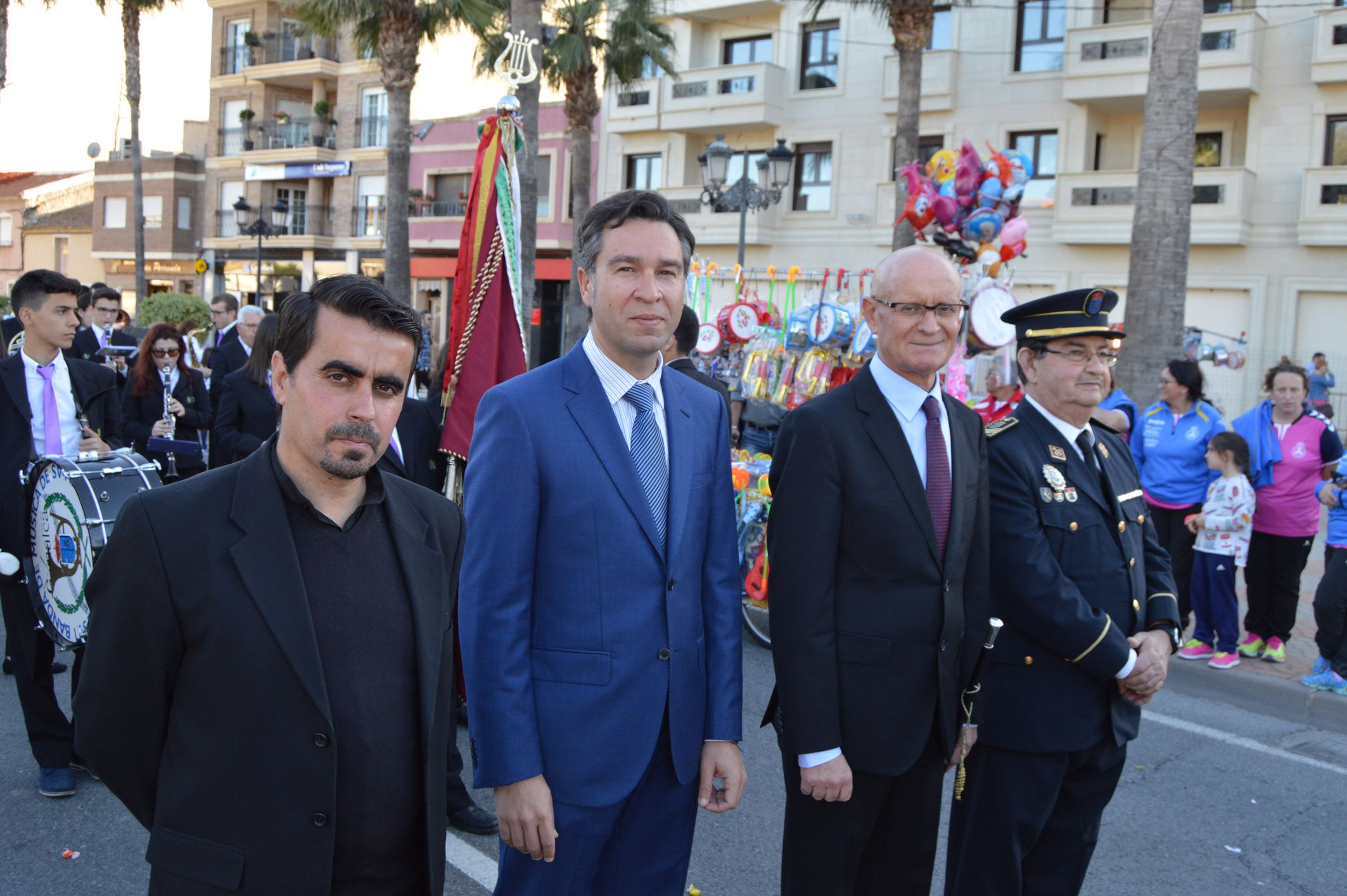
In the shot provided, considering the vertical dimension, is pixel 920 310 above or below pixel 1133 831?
above

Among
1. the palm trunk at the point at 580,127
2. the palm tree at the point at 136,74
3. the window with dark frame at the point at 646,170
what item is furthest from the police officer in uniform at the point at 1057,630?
the palm tree at the point at 136,74

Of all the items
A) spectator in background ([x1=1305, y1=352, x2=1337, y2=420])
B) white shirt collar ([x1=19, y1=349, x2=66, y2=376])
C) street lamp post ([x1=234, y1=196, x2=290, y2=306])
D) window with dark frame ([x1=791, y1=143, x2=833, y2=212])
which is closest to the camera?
white shirt collar ([x1=19, y1=349, x2=66, y2=376])

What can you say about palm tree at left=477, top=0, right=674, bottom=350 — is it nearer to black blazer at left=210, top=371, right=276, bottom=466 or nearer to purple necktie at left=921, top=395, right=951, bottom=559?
black blazer at left=210, top=371, right=276, bottom=466

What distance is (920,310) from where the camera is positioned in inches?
112

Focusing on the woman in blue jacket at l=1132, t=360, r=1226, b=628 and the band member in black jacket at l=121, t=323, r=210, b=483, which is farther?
the band member in black jacket at l=121, t=323, r=210, b=483

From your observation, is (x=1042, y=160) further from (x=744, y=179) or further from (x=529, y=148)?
(x=529, y=148)

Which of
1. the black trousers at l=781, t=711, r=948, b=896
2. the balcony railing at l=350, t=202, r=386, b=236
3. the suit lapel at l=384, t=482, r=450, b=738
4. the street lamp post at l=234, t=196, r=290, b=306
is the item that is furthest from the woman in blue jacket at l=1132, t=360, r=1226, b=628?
the balcony railing at l=350, t=202, r=386, b=236

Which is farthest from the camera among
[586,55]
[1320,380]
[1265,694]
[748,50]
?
[748,50]

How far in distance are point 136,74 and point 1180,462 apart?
95.8 ft

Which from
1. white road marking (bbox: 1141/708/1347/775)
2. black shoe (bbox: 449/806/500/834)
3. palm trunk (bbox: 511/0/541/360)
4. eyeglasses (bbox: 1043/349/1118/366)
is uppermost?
palm trunk (bbox: 511/0/541/360)

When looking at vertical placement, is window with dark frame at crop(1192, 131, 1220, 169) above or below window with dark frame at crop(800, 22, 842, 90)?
below

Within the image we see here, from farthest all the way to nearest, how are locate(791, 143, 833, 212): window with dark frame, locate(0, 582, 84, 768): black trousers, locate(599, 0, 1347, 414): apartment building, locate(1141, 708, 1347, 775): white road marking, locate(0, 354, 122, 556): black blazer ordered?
locate(791, 143, 833, 212): window with dark frame
locate(599, 0, 1347, 414): apartment building
locate(1141, 708, 1347, 775): white road marking
locate(0, 354, 122, 556): black blazer
locate(0, 582, 84, 768): black trousers

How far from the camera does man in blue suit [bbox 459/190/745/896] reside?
235 cm

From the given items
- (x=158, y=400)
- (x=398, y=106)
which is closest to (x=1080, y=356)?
(x=158, y=400)
